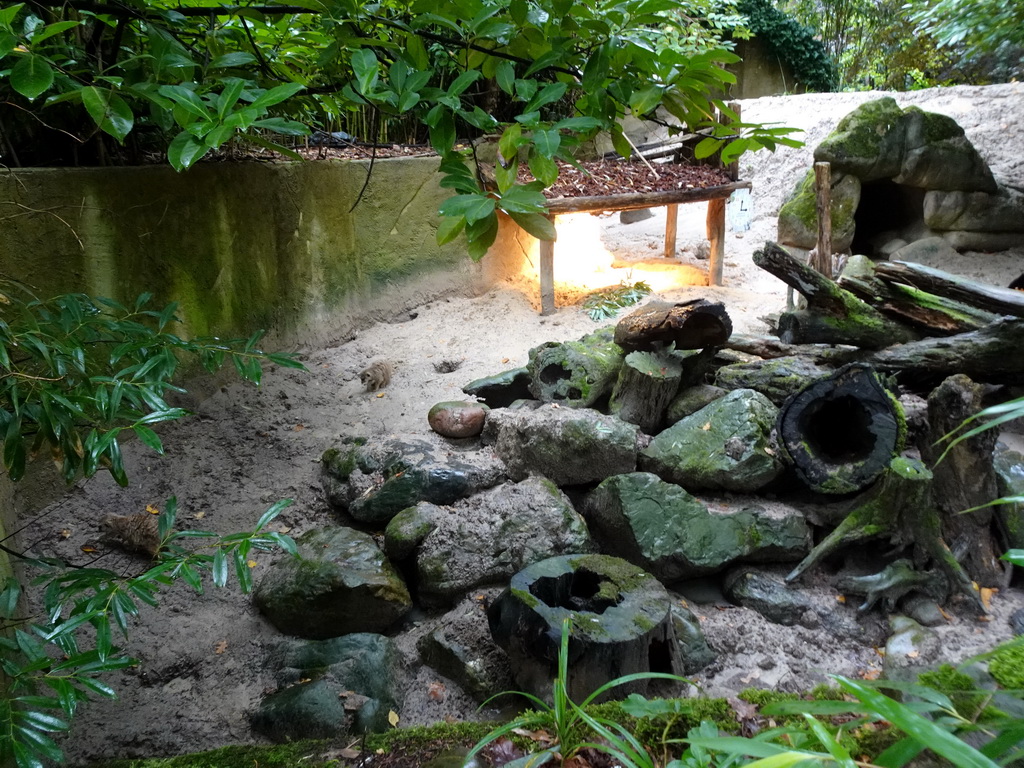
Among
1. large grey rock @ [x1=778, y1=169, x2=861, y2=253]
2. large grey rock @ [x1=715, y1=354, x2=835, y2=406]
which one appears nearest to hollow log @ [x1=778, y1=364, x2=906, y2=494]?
large grey rock @ [x1=715, y1=354, x2=835, y2=406]

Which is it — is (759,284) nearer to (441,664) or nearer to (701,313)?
(701,313)

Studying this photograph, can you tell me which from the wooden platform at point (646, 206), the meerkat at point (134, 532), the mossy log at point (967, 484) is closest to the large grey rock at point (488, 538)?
the meerkat at point (134, 532)

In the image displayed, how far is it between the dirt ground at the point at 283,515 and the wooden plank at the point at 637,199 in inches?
35.5

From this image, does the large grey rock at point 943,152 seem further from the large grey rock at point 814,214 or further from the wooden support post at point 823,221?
the wooden support post at point 823,221

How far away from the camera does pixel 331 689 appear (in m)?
2.54

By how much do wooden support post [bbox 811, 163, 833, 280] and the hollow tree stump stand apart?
13.9ft

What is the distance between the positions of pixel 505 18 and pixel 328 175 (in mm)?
3616

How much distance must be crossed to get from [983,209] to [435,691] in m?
7.80

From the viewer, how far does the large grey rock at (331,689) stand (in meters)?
2.42

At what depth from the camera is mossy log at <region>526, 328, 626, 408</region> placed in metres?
4.07

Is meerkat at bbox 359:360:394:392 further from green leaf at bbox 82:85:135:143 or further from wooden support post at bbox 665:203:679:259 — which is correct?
wooden support post at bbox 665:203:679:259

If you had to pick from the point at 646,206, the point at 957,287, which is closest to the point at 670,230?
the point at 646,206

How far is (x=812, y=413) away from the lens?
11.0ft

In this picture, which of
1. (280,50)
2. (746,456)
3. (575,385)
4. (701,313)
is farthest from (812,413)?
(280,50)
